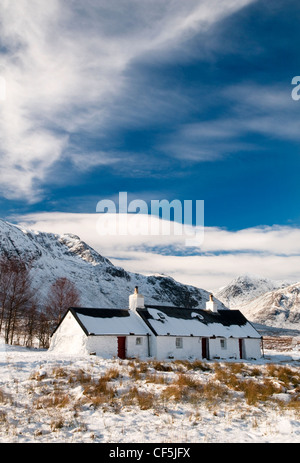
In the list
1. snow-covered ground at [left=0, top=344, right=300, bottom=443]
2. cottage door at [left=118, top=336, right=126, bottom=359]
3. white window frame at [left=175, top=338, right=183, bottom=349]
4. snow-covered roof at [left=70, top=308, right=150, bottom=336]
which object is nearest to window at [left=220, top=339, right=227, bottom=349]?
white window frame at [left=175, top=338, right=183, bottom=349]

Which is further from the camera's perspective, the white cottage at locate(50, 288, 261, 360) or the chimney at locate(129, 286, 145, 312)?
the chimney at locate(129, 286, 145, 312)

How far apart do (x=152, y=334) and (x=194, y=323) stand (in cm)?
673

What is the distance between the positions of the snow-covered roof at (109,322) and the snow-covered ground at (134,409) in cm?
1092

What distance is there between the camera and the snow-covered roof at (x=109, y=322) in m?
33.0

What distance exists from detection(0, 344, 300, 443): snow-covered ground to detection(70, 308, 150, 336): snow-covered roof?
10.9m

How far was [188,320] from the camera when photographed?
4078cm

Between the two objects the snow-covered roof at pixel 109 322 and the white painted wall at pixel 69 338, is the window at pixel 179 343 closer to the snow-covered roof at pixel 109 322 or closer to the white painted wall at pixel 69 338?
the snow-covered roof at pixel 109 322

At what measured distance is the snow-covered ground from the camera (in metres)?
11.7

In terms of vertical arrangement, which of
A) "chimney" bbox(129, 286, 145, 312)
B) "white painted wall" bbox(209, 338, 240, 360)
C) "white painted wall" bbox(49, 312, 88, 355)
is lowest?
"white painted wall" bbox(209, 338, 240, 360)

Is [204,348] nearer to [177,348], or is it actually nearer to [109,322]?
[177,348]

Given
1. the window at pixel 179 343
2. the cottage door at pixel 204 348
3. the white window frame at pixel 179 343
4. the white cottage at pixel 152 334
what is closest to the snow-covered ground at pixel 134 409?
the white cottage at pixel 152 334

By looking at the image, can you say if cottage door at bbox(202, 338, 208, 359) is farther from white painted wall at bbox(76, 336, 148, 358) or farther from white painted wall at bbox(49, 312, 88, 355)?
white painted wall at bbox(49, 312, 88, 355)

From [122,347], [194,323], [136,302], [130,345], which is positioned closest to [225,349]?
[194,323]
